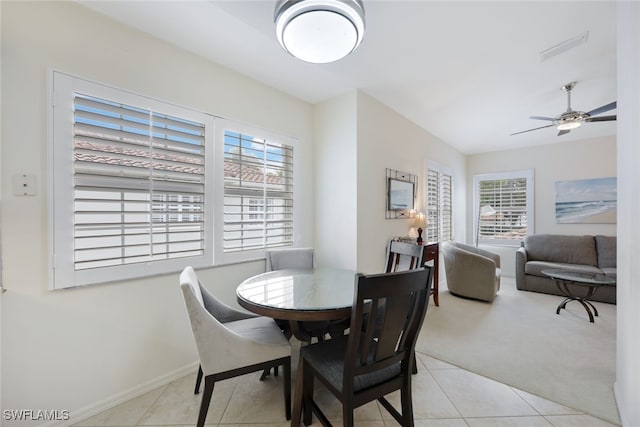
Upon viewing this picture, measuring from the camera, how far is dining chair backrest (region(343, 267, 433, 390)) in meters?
1.11

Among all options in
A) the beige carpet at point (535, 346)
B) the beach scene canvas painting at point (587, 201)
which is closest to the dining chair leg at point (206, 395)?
the beige carpet at point (535, 346)

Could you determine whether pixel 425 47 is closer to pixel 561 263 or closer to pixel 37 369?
pixel 37 369

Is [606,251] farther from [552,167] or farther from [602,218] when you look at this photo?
[552,167]

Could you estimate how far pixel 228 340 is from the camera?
1.40m

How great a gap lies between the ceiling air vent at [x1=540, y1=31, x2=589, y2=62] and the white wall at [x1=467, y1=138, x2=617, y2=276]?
11.1 ft

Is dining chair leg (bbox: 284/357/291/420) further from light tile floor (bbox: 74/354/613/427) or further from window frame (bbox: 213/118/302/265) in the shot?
window frame (bbox: 213/118/302/265)

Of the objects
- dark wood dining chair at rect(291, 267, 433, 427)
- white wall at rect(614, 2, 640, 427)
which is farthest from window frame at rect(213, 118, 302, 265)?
white wall at rect(614, 2, 640, 427)

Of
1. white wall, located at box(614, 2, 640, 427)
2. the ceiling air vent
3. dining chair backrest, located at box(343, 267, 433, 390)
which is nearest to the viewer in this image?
dining chair backrest, located at box(343, 267, 433, 390)

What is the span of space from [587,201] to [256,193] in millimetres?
5674

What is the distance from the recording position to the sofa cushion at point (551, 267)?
12.0ft

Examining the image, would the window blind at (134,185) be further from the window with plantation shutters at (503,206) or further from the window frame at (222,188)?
the window with plantation shutters at (503,206)

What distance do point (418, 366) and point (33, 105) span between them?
3.18 meters

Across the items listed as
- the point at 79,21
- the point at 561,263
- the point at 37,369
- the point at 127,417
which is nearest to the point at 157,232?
the point at 37,369

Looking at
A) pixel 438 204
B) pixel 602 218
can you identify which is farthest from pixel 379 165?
pixel 602 218
